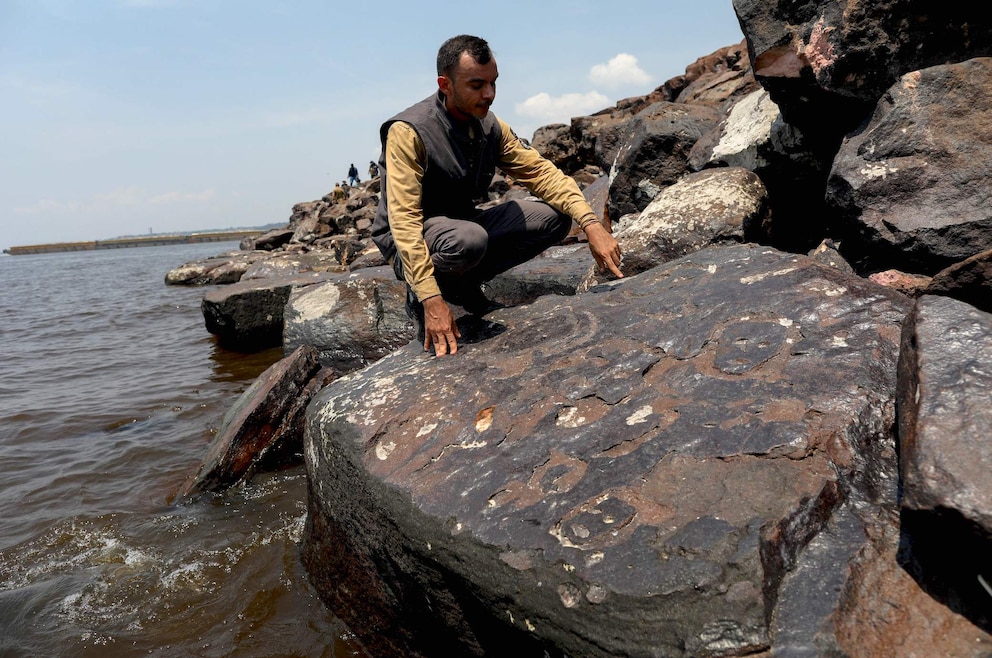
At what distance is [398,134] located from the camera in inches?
118

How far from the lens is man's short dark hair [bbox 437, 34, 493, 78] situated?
2.91 m

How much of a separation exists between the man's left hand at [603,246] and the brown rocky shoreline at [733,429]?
16 cm

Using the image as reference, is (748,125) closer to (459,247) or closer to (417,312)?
(459,247)

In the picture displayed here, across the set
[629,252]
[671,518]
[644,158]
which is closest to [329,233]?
[644,158]

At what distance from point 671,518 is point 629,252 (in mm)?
3125

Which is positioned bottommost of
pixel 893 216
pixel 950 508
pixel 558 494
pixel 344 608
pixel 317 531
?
pixel 344 608

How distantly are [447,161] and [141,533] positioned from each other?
2531 millimetres

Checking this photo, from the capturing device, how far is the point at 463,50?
2.91m

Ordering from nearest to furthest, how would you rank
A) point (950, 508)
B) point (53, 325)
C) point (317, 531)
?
point (950, 508) → point (317, 531) → point (53, 325)

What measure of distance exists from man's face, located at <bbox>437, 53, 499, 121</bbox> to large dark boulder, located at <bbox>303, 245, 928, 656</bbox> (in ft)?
3.48

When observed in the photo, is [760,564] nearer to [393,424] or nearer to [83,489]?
[393,424]

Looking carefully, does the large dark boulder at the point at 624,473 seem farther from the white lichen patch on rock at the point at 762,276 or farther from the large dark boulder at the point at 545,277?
the large dark boulder at the point at 545,277

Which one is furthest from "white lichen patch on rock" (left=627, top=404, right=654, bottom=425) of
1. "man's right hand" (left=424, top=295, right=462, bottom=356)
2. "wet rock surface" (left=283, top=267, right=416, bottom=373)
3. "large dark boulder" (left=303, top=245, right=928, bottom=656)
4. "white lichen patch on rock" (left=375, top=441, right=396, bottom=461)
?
"wet rock surface" (left=283, top=267, right=416, bottom=373)

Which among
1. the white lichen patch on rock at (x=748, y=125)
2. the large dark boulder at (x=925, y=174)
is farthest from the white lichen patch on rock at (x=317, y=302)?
the large dark boulder at (x=925, y=174)
